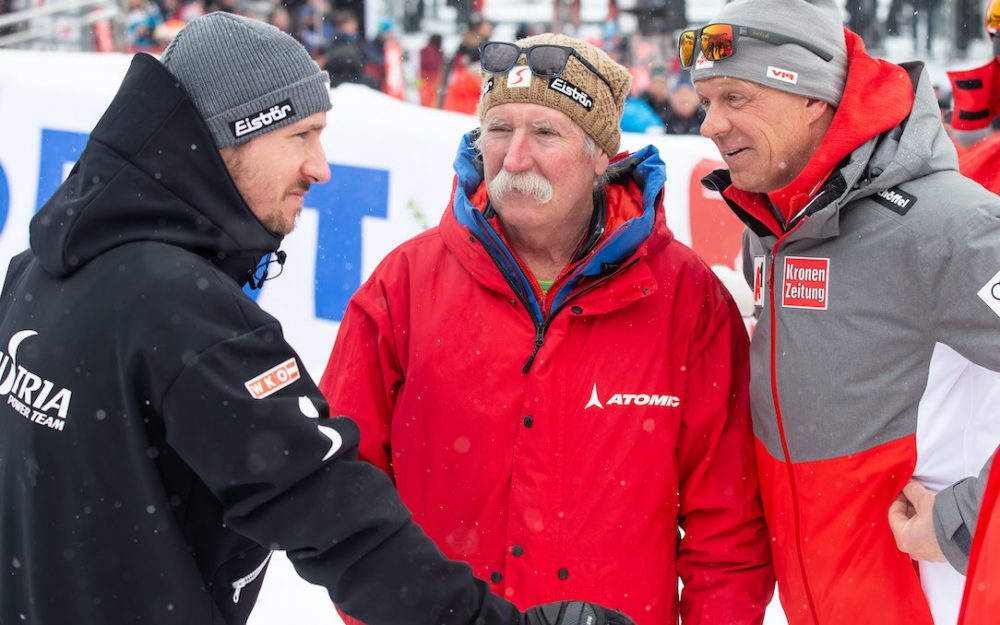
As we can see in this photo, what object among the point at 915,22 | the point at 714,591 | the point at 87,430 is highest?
the point at 87,430

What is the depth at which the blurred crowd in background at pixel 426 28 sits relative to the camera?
43.5 ft

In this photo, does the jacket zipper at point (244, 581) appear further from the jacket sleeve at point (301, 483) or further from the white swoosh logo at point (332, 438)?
the white swoosh logo at point (332, 438)

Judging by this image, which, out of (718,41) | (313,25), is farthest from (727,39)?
(313,25)

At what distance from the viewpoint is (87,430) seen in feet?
5.79

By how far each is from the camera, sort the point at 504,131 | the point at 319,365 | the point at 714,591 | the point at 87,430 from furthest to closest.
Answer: the point at 319,365 < the point at 504,131 < the point at 714,591 < the point at 87,430

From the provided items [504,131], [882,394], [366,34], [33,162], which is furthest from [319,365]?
[366,34]

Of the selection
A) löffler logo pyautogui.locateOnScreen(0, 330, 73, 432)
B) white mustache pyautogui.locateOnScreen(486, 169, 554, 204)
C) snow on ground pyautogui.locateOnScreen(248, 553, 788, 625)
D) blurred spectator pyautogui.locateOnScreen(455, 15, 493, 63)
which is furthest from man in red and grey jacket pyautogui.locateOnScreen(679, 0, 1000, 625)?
blurred spectator pyautogui.locateOnScreen(455, 15, 493, 63)

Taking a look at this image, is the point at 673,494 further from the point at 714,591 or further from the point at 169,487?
the point at 169,487

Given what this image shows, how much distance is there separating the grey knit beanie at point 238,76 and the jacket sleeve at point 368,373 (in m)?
0.70

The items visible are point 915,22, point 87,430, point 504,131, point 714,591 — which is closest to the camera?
point 87,430

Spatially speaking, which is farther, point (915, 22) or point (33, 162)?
point (915, 22)

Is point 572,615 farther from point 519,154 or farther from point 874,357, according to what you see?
point 519,154

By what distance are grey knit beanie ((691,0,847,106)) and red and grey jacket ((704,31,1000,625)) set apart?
60 mm

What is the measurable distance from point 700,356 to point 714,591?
586 millimetres
